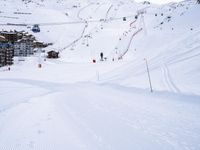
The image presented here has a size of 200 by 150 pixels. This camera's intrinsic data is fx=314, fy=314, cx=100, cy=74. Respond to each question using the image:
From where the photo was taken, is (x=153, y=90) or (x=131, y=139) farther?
(x=153, y=90)

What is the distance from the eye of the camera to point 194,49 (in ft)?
65.5

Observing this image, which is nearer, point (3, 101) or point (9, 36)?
point (3, 101)

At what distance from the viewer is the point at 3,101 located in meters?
16.5

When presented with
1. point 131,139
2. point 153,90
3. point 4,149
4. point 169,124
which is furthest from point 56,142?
point 153,90

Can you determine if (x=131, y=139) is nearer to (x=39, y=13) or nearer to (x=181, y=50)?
(x=181, y=50)

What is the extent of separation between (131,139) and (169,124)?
152 centimetres

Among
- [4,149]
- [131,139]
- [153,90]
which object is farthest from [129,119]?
[153,90]

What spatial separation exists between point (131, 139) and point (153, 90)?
703 centimetres

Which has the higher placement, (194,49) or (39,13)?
(39,13)

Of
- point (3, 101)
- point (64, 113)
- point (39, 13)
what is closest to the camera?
point (64, 113)

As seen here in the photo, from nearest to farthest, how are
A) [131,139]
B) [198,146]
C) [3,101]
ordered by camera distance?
[198,146]
[131,139]
[3,101]

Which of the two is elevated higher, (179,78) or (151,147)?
(179,78)

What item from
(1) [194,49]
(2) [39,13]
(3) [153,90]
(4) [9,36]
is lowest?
(3) [153,90]

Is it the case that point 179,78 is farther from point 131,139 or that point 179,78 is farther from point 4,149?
point 4,149
